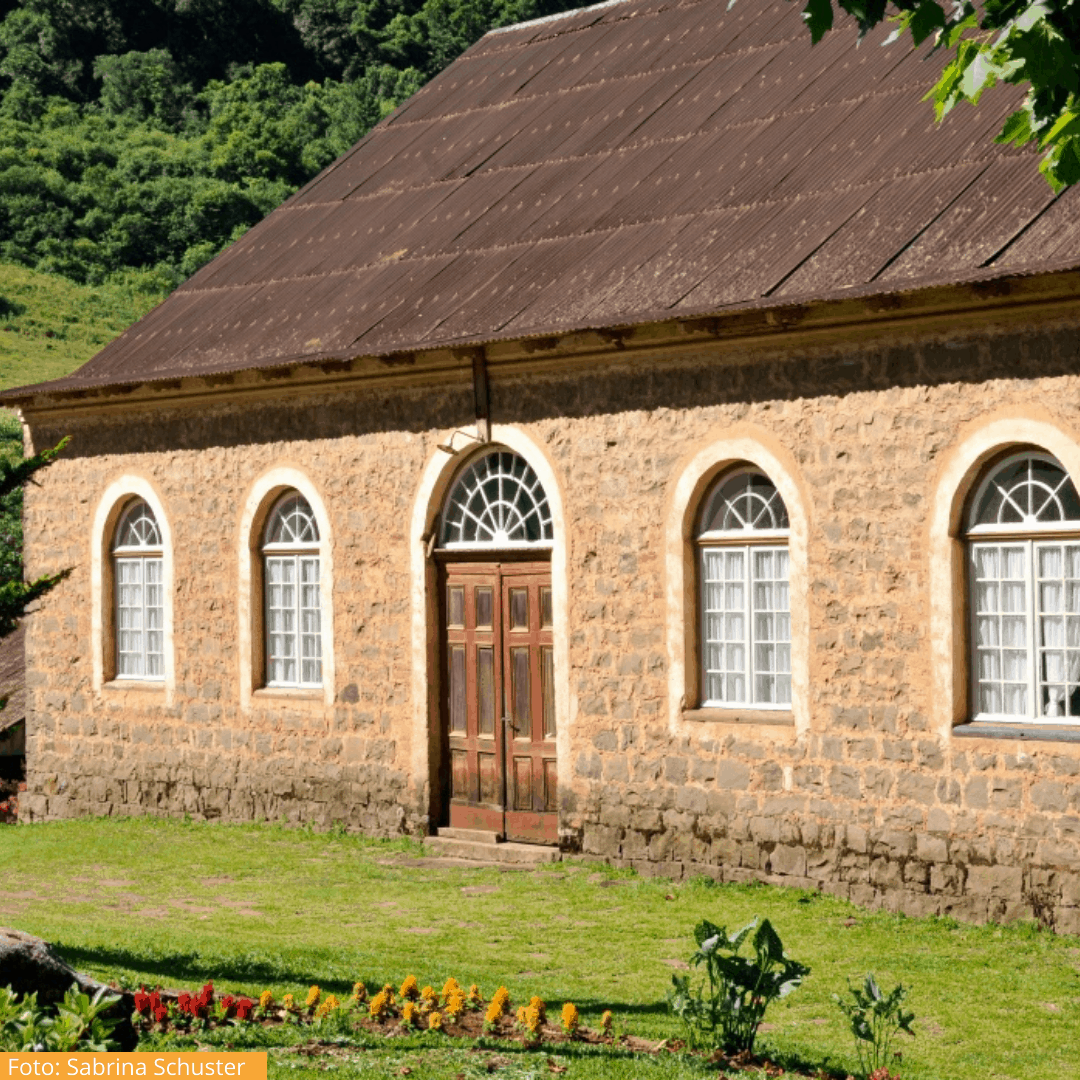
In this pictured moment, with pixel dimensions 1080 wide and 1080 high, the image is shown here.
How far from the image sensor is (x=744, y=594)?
13367 millimetres

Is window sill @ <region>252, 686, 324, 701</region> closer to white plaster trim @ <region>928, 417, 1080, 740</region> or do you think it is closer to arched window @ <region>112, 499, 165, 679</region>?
arched window @ <region>112, 499, 165, 679</region>

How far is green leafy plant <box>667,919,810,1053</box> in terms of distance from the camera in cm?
795

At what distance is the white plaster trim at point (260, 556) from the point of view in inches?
641

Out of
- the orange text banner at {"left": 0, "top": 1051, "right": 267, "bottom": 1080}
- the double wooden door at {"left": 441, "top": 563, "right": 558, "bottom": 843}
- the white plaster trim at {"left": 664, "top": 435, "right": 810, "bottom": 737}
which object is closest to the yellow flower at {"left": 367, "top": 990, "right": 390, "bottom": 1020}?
the orange text banner at {"left": 0, "top": 1051, "right": 267, "bottom": 1080}

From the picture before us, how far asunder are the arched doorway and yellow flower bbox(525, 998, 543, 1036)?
246 inches

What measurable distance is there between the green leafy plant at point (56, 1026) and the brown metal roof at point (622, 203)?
22.9 ft

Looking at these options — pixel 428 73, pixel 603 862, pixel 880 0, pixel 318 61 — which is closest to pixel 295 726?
pixel 603 862

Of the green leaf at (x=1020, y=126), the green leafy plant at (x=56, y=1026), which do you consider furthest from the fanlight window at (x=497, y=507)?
the green leaf at (x=1020, y=126)

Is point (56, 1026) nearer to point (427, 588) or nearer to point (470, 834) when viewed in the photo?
point (470, 834)

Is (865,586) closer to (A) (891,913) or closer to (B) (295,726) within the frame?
(A) (891,913)

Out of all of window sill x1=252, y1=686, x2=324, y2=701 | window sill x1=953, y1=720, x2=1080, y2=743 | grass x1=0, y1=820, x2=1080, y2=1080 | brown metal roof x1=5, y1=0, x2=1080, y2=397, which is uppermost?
brown metal roof x1=5, y1=0, x2=1080, y2=397

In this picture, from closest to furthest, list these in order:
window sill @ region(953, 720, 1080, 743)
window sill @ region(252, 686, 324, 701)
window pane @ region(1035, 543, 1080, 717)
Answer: window sill @ region(953, 720, 1080, 743) < window pane @ region(1035, 543, 1080, 717) < window sill @ region(252, 686, 324, 701)

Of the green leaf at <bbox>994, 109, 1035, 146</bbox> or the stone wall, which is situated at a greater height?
the green leaf at <bbox>994, 109, 1035, 146</bbox>

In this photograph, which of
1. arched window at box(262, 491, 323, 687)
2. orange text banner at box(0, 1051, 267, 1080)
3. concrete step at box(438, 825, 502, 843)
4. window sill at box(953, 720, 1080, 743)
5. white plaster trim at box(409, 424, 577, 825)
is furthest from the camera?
arched window at box(262, 491, 323, 687)
